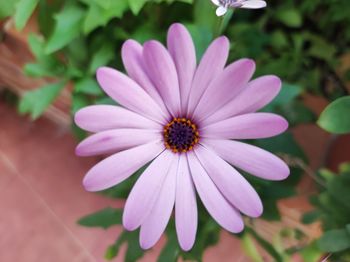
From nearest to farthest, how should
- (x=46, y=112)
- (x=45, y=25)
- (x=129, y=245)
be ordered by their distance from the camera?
(x=129, y=245) → (x=45, y=25) → (x=46, y=112)

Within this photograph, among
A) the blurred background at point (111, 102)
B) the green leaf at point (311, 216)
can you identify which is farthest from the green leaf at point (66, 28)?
the green leaf at point (311, 216)

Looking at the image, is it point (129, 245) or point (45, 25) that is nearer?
point (129, 245)

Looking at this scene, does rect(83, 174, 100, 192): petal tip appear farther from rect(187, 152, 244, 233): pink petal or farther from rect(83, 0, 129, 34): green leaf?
rect(83, 0, 129, 34): green leaf

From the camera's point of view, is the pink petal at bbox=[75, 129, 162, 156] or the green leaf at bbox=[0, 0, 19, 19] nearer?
the pink petal at bbox=[75, 129, 162, 156]

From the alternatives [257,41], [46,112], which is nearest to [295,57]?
[257,41]

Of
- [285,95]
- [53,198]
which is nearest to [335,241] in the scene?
[285,95]

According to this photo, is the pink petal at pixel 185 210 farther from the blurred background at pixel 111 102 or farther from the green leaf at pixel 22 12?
the green leaf at pixel 22 12

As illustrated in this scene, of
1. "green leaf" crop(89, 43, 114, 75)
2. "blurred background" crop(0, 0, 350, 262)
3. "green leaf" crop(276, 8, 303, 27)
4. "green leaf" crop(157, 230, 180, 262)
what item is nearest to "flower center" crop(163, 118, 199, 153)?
"blurred background" crop(0, 0, 350, 262)

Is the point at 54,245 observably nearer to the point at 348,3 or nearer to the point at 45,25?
the point at 45,25
